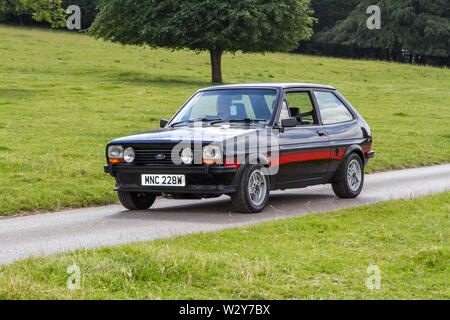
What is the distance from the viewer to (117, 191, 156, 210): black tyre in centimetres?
1052

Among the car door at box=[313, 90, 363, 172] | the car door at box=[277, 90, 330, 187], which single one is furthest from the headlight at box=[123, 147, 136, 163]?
the car door at box=[313, 90, 363, 172]

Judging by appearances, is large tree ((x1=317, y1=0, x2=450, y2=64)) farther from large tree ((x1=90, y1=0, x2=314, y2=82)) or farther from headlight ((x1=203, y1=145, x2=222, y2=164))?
headlight ((x1=203, y1=145, x2=222, y2=164))

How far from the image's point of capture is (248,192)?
9719 mm

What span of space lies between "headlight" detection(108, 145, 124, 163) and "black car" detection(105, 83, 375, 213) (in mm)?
14

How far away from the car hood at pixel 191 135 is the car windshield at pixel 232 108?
1.41 ft

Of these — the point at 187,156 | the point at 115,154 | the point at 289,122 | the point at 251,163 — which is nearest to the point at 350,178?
the point at 289,122

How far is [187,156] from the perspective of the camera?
956 cm

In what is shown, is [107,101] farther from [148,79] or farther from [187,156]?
[187,156]

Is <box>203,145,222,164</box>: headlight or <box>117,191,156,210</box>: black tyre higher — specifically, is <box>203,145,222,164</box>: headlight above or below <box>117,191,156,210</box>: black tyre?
above

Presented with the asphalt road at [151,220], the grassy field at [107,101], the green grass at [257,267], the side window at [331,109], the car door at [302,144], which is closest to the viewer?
the green grass at [257,267]

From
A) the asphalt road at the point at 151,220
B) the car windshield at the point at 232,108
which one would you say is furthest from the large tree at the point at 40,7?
the car windshield at the point at 232,108

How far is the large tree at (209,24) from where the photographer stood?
40.7 m

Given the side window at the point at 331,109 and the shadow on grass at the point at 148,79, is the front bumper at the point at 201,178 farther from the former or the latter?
the shadow on grass at the point at 148,79
